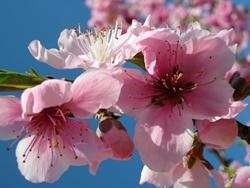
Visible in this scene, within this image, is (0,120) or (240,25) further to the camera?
(240,25)

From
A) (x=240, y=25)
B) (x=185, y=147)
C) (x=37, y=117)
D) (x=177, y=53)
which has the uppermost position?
(x=177, y=53)

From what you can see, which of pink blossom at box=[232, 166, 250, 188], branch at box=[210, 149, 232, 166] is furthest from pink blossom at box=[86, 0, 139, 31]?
pink blossom at box=[232, 166, 250, 188]

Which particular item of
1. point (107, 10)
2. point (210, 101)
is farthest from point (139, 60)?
point (107, 10)

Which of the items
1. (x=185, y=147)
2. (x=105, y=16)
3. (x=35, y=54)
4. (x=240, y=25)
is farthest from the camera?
(x=105, y=16)

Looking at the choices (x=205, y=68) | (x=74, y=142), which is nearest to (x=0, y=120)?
(x=74, y=142)

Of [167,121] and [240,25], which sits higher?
[167,121]

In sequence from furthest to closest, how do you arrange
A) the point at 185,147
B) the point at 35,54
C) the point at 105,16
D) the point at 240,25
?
the point at 105,16
the point at 240,25
the point at 35,54
the point at 185,147

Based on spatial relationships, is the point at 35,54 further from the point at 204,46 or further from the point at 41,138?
the point at 204,46
